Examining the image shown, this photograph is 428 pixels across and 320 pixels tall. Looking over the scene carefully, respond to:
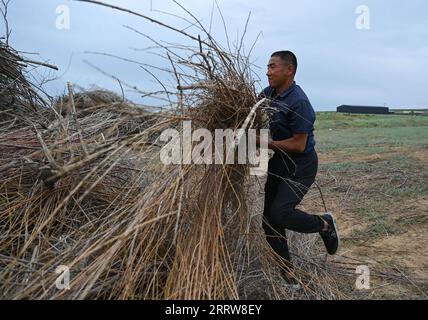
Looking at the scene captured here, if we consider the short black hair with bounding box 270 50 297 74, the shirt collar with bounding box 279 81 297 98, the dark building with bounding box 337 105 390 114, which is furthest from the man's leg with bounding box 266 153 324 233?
the dark building with bounding box 337 105 390 114

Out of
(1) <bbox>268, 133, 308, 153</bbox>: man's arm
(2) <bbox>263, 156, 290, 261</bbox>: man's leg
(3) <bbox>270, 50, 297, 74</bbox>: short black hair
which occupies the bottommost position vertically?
(2) <bbox>263, 156, 290, 261</bbox>: man's leg

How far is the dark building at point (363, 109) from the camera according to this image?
31062 mm

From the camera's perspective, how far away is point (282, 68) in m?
3.37

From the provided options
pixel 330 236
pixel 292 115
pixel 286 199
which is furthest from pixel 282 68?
pixel 330 236

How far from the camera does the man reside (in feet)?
10.5

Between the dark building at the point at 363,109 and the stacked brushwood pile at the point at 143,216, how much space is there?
2935cm

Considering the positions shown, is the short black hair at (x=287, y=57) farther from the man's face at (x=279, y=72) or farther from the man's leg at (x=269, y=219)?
the man's leg at (x=269, y=219)

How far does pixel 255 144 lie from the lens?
3119mm

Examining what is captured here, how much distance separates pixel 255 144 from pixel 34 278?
1537mm

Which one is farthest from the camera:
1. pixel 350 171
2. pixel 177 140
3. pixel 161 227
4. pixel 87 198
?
pixel 350 171

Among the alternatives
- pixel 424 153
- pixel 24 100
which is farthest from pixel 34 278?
pixel 424 153

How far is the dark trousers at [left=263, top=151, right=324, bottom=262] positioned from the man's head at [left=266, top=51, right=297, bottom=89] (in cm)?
52

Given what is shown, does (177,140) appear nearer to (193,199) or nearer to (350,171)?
(193,199)

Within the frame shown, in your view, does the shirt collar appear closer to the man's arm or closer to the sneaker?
the man's arm
